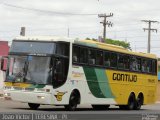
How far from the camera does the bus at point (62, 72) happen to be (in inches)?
886

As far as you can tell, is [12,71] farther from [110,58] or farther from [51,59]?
[110,58]

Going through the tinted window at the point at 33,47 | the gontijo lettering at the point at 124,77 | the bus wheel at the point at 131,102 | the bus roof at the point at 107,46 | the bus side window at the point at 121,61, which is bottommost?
the bus wheel at the point at 131,102

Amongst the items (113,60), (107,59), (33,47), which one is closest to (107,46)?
(107,59)

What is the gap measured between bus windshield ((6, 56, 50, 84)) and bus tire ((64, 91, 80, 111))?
1862 mm

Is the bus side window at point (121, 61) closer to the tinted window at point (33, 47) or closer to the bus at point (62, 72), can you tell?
the bus at point (62, 72)

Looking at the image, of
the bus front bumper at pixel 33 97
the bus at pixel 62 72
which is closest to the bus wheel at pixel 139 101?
the bus at pixel 62 72

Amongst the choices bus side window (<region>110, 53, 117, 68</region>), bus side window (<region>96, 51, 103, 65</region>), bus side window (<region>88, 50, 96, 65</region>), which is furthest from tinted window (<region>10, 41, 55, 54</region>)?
bus side window (<region>110, 53, 117, 68</region>)

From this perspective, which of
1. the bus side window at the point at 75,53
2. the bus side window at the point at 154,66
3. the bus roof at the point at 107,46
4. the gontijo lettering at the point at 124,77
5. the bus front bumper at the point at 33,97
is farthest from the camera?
the bus side window at the point at 154,66

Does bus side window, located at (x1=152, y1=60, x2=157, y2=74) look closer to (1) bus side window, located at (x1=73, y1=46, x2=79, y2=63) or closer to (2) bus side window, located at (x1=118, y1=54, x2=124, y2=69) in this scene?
(2) bus side window, located at (x1=118, y1=54, x2=124, y2=69)

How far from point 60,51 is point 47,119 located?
49.4ft

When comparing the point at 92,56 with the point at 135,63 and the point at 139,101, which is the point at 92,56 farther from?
the point at 139,101

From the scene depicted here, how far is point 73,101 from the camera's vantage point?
23.9 meters

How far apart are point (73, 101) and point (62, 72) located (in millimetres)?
1640

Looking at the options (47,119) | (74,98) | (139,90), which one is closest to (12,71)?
(74,98)
